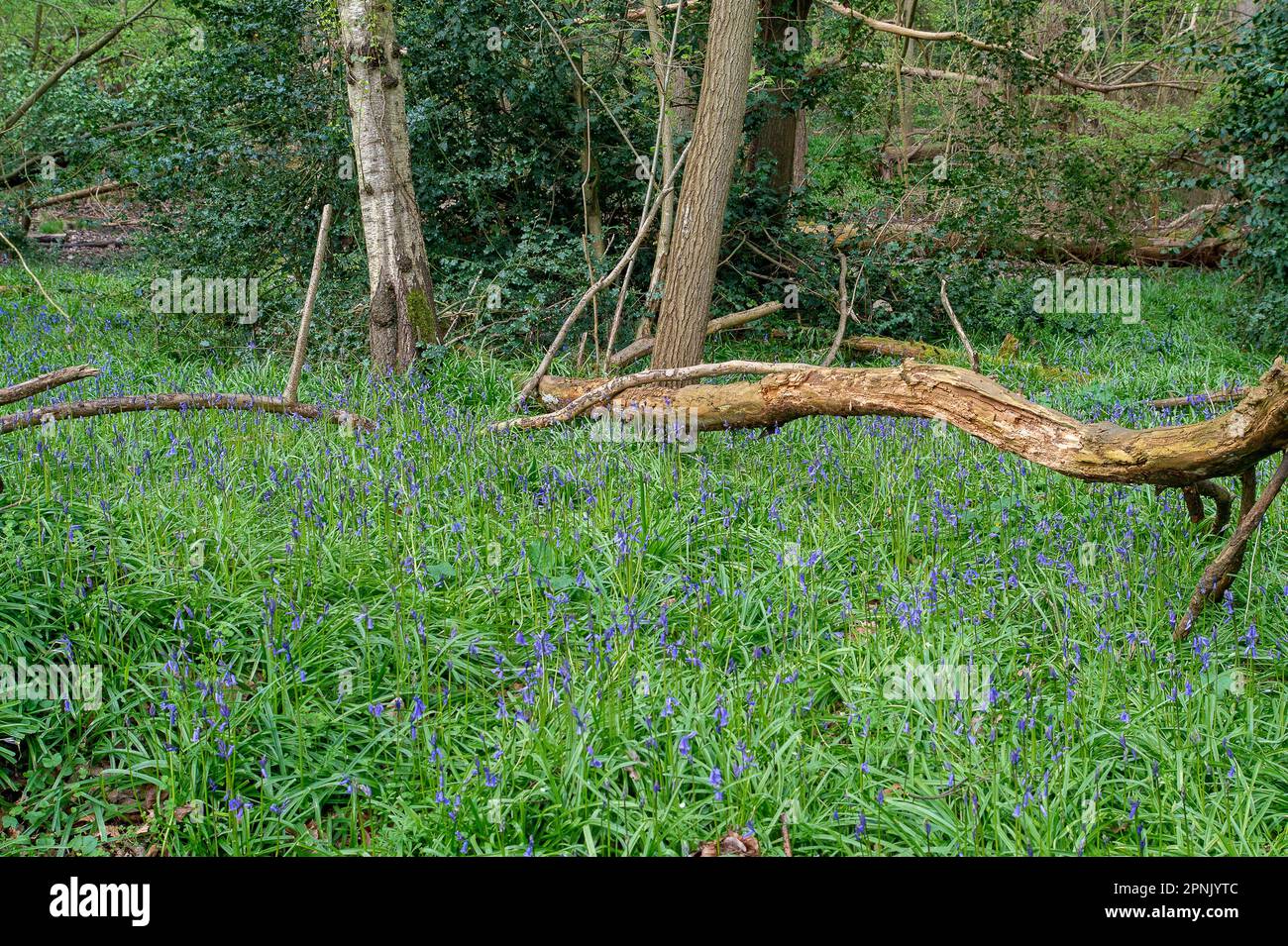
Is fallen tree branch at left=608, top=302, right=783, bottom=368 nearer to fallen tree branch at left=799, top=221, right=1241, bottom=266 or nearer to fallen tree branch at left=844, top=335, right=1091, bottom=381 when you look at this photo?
fallen tree branch at left=844, top=335, right=1091, bottom=381

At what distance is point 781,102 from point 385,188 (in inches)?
191

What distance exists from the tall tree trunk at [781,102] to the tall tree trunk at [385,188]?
Result: 4.36 meters

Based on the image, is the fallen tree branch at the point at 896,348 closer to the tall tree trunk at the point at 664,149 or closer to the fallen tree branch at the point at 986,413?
the tall tree trunk at the point at 664,149

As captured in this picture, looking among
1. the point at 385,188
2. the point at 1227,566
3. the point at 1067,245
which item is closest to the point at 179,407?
the point at 385,188

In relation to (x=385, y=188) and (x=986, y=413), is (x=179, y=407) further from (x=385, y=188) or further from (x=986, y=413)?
(x=986, y=413)

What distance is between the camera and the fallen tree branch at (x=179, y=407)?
18.4 feet

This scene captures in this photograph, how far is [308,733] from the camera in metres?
3.73

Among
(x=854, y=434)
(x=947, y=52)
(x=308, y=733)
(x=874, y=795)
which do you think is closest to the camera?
(x=874, y=795)

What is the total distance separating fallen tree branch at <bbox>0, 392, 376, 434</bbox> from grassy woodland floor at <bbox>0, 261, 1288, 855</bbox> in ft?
0.52

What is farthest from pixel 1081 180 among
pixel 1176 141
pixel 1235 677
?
pixel 1235 677

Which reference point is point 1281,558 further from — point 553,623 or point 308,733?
point 308,733

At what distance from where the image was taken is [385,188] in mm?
8430
